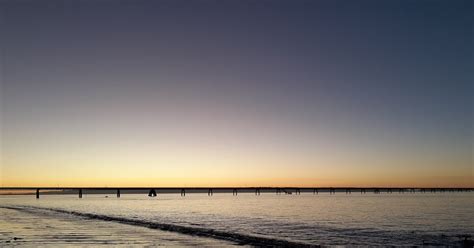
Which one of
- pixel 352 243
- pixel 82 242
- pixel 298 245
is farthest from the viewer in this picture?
pixel 352 243

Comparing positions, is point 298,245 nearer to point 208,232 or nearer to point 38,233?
point 208,232

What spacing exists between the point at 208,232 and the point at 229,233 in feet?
6.77

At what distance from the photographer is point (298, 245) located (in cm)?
3262

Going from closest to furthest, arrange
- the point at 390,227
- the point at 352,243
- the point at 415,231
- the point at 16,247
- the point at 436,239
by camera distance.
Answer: the point at 16,247 < the point at 352,243 < the point at 436,239 < the point at 415,231 < the point at 390,227

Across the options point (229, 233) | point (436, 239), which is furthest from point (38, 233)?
point (436, 239)

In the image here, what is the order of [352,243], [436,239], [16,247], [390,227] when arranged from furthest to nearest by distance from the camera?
A: [390,227]
[436,239]
[352,243]
[16,247]

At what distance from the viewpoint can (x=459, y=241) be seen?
36.9 m

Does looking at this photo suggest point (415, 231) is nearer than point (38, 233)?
No

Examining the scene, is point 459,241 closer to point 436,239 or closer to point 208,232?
point 436,239

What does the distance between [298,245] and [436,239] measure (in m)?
13.0

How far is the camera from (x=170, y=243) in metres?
31.0

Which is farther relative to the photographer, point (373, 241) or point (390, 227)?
point (390, 227)

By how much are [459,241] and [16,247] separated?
30746 millimetres

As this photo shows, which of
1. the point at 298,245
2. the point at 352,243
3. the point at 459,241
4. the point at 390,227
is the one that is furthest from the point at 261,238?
the point at 390,227
